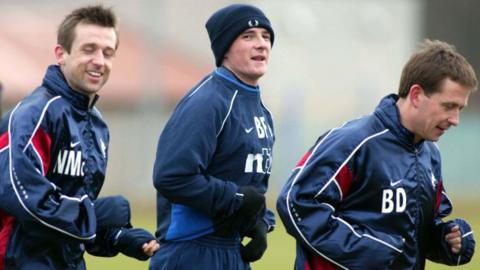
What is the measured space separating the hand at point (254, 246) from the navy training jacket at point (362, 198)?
1.81 feet

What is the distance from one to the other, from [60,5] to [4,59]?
4.20 m

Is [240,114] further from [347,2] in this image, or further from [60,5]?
[60,5]

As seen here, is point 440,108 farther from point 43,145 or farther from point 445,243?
Answer: point 43,145

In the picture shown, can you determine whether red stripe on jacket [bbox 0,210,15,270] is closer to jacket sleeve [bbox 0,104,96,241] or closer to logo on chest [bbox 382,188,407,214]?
jacket sleeve [bbox 0,104,96,241]

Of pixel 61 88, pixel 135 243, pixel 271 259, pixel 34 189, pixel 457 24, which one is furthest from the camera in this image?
pixel 457 24

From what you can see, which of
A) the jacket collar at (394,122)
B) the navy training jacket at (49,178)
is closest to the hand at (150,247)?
the navy training jacket at (49,178)

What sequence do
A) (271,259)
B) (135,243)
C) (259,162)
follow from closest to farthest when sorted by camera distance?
(135,243), (259,162), (271,259)

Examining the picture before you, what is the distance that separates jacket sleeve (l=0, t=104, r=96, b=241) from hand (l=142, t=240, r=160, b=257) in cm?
44

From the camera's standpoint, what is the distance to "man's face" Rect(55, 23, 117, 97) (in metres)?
6.38

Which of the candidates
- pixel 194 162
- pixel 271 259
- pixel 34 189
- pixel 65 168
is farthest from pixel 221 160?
pixel 271 259

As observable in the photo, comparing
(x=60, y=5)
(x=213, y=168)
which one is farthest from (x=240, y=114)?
(x=60, y=5)

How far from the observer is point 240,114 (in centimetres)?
665

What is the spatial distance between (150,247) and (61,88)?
94cm

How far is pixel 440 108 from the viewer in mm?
6090
